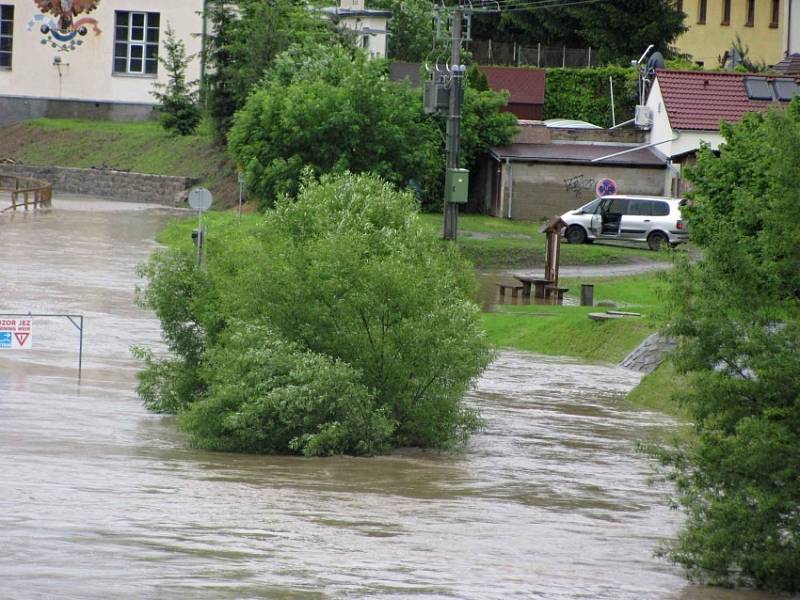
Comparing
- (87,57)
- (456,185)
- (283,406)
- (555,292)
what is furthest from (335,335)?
(87,57)

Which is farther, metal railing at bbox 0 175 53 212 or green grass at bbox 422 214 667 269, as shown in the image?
metal railing at bbox 0 175 53 212

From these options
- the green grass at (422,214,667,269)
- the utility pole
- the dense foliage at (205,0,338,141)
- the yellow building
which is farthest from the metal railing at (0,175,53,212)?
the yellow building

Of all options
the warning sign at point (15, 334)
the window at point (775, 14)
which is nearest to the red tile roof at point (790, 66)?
the window at point (775, 14)

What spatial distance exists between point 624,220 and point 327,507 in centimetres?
3695

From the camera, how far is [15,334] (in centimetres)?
2597

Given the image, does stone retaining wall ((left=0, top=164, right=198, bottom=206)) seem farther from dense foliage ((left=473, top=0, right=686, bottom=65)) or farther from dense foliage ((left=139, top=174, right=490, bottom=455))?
dense foliage ((left=139, top=174, right=490, bottom=455))

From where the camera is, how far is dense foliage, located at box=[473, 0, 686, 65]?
81.3m

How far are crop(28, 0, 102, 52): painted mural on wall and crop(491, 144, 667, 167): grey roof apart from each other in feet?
97.9

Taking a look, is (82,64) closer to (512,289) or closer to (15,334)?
(512,289)

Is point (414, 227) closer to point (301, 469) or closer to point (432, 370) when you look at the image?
point (432, 370)

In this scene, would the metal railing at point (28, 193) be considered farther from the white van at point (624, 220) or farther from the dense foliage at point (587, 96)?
the dense foliage at point (587, 96)

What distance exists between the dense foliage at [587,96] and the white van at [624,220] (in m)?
22.2

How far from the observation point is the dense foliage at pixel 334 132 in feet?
153

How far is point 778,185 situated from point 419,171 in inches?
1401
